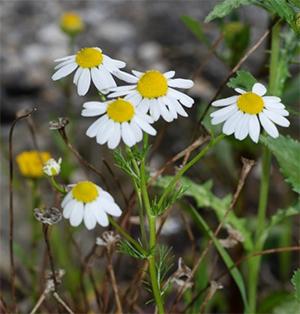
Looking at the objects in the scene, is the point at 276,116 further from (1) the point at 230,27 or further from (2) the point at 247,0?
(1) the point at 230,27

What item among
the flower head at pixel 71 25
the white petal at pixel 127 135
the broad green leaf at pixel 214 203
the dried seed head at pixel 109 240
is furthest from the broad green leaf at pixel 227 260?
the flower head at pixel 71 25

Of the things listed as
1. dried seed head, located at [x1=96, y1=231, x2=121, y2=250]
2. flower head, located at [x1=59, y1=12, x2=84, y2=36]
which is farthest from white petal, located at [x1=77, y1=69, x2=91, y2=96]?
flower head, located at [x1=59, y1=12, x2=84, y2=36]

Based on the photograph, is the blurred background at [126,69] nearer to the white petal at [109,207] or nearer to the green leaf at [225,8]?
the green leaf at [225,8]

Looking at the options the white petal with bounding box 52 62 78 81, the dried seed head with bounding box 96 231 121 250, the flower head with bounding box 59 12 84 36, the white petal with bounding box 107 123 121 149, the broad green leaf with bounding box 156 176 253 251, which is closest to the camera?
the white petal with bounding box 107 123 121 149

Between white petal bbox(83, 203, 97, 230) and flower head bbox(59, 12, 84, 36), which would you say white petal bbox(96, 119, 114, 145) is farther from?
flower head bbox(59, 12, 84, 36)

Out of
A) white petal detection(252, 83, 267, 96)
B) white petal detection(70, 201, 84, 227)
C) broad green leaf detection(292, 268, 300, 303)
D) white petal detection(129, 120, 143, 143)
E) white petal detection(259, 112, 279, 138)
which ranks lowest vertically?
broad green leaf detection(292, 268, 300, 303)

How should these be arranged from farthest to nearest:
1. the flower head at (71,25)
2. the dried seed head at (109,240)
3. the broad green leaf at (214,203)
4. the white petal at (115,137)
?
1. the flower head at (71,25)
2. the broad green leaf at (214,203)
3. the dried seed head at (109,240)
4. the white petal at (115,137)

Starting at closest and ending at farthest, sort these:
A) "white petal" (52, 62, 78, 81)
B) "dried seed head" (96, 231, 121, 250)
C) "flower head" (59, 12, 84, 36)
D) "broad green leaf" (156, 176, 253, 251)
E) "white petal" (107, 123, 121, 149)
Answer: "white petal" (107, 123, 121, 149)
"white petal" (52, 62, 78, 81)
"dried seed head" (96, 231, 121, 250)
"broad green leaf" (156, 176, 253, 251)
"flower head" (59, 12, 84, 36)

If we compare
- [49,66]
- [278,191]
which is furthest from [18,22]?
[278,191]
